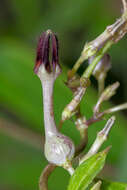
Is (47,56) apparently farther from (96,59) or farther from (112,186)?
(112,186)

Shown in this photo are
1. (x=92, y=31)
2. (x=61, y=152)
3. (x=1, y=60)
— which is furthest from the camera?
(x=92, y=31)

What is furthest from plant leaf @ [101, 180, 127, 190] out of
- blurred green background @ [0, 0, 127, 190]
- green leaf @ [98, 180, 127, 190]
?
blurred green background @ [0, 0, 127, 190]

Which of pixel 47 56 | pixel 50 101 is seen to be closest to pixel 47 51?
pixel 47 56

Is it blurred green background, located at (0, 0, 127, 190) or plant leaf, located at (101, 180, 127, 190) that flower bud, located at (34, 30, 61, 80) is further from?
blurred green background, located at (0, 0, 127, 190)

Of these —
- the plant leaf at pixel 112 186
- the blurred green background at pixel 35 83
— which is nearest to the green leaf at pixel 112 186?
the plant leaf at pixel 112 186

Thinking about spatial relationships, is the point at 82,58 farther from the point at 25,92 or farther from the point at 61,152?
the point at 25,92

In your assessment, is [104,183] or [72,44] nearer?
[104,183]

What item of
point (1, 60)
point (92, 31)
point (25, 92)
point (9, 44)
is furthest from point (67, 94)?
point (92, 31)
